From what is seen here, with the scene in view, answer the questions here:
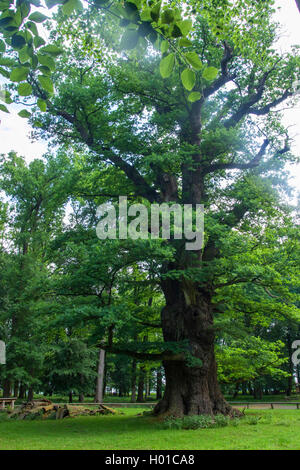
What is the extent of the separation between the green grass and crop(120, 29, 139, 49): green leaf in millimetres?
7721

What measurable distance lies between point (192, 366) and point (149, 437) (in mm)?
2990

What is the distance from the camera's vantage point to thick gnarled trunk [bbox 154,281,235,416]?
12.2m

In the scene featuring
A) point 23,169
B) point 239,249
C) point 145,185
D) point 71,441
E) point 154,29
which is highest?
point 23,169

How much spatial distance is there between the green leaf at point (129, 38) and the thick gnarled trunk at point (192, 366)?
10.7 meters

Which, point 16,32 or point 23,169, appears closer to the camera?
point 16,32

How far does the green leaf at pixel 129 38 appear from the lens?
6.46 feet

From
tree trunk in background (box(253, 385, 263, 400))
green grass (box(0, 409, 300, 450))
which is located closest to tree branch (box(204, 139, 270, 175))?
green grass (box(0, 409, 300, 450))

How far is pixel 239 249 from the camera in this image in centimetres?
1118

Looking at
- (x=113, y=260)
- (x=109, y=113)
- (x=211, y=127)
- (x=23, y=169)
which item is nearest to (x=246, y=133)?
(x=211, y=127)

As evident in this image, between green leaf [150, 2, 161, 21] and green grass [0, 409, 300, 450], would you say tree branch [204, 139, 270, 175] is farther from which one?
green leaf [150, 2, 161, 21]

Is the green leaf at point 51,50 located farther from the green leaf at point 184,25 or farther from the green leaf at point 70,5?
the green leaf at point 184,25
